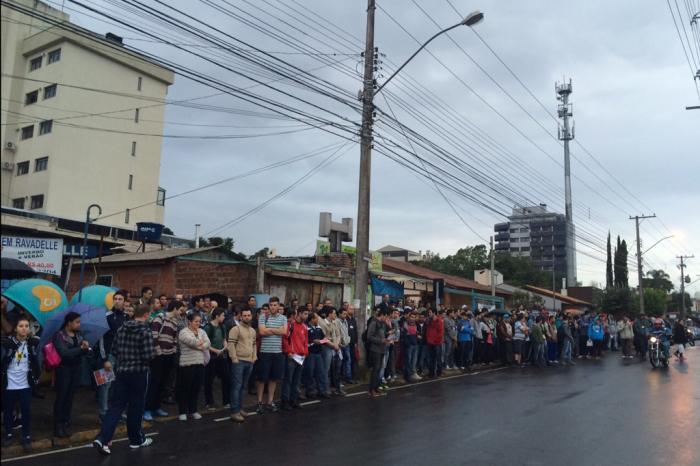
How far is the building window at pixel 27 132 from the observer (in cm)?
4216

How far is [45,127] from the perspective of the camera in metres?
41.3

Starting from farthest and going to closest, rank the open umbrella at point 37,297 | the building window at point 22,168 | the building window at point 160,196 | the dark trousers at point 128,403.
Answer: the building window at point 160,196, the building window at point 22,168, the open umbrella at point 37,297, the dark trousers at point 128,403

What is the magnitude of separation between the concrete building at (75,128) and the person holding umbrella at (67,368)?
35.4 meters

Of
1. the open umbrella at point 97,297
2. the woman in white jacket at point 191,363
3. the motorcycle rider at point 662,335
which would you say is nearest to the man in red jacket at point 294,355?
the woman in white jacket at point 191,363

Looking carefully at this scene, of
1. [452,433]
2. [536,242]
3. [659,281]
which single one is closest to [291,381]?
[452,433]

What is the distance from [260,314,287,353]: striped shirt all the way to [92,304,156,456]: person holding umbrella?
113 inches

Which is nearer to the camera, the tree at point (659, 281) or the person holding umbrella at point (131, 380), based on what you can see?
the person holding umbrella at point (131, 380)

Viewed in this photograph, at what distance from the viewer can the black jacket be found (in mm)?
7234

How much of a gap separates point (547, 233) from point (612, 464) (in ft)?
468

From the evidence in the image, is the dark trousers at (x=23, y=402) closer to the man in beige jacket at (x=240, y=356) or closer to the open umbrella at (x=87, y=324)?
the open umbrella at (x=87, y=324)

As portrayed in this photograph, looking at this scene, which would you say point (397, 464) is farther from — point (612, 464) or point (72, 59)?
point (72, 59)

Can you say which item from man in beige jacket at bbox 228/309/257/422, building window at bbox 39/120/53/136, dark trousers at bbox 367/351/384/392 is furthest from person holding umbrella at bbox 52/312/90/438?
building window at bbox 39/120/53/136

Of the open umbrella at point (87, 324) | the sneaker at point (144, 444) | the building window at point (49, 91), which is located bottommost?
the sneaker at point (144, 444)

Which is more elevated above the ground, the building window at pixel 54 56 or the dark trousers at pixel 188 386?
the building window at pixel 54 56
